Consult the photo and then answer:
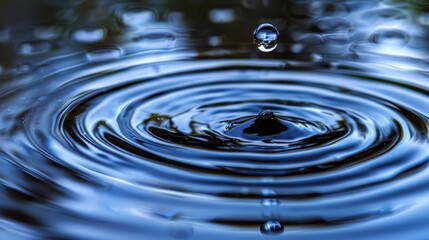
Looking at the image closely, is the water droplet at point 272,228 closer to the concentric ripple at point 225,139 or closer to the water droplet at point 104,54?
the concentric ripple at point 225,139

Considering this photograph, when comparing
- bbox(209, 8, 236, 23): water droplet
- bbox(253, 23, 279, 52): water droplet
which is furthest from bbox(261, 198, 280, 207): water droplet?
bbox(209, 8, 236, 23): water droplet

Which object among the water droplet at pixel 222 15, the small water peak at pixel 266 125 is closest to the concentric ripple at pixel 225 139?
the small water peak at pixel 266 125

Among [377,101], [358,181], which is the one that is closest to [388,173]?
[358,181]

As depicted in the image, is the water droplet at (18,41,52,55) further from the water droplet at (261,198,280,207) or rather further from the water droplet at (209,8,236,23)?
the water droplet at (261,198,280,207)

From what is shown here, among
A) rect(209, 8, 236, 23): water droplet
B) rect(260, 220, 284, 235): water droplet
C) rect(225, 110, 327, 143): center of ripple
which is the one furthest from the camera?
rect(209, 8, 236, 23): water droplet

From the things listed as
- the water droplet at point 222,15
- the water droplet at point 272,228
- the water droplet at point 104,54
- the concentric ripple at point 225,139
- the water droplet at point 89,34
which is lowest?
the water droplet at point 272,228

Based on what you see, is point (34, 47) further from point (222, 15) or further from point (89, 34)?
point (222, 15)
